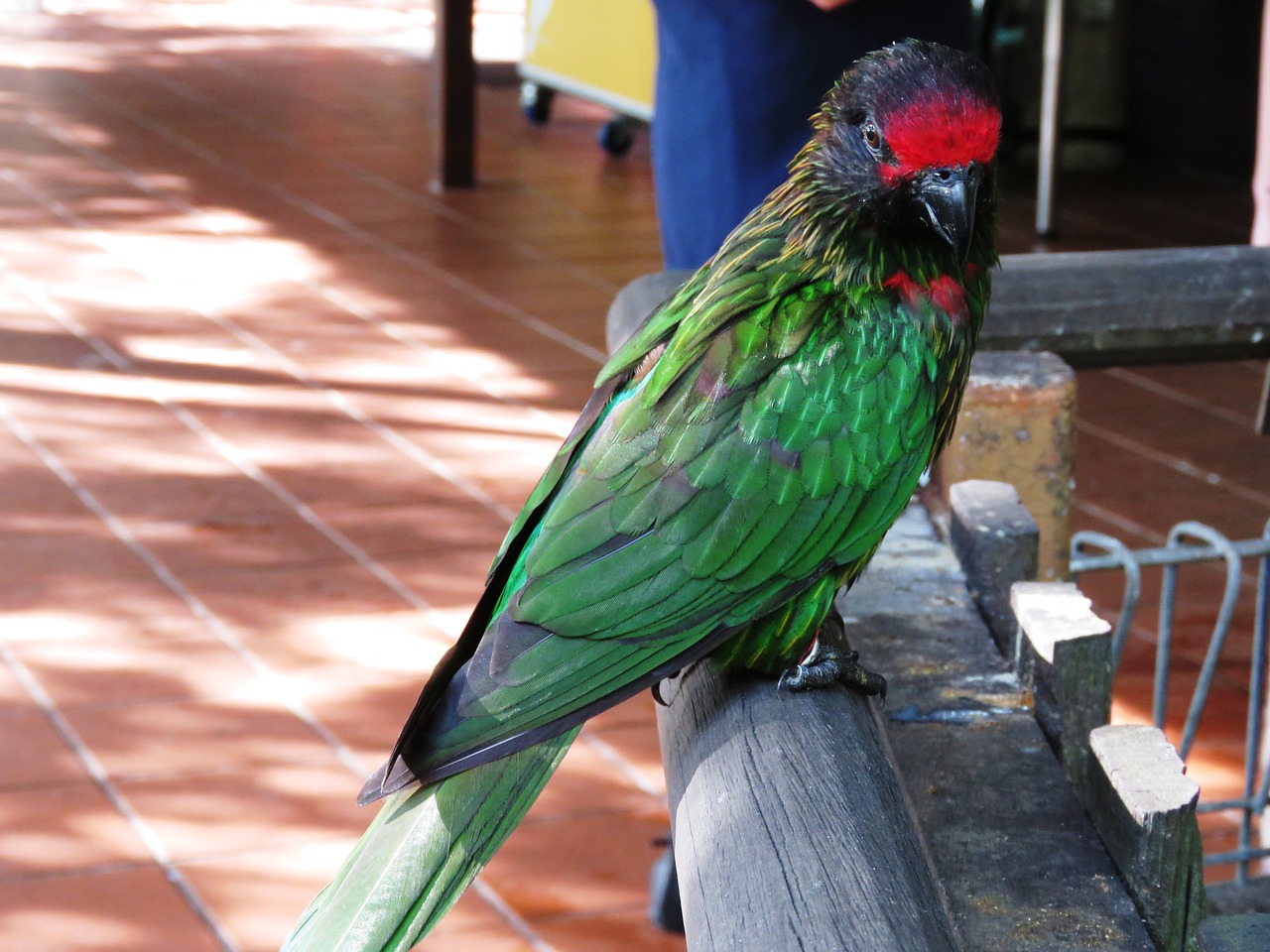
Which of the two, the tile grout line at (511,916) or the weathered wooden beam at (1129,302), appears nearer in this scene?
the weathered wooden beam at (1129,302)

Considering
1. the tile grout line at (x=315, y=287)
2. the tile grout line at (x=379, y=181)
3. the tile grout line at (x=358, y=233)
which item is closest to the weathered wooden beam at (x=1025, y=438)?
the tile grout line at (x=315, y=287)

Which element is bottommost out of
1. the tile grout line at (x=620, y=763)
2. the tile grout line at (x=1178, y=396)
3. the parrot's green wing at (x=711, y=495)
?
the tile grout line at (x=620, y=763)

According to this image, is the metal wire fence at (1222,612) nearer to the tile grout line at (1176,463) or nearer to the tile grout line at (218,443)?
the tile grout line at (218,443)

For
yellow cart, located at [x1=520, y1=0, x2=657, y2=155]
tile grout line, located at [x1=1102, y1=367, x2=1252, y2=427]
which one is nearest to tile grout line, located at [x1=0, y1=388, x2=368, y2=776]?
tile grout line, located at [x1=1102, y1=367, x2=1252, y2=427]

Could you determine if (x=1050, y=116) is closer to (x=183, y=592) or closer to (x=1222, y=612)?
(x=183, y=592)

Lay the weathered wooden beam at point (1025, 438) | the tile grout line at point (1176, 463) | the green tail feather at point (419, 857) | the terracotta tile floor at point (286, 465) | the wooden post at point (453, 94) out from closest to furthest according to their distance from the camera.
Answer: the green tail feather at point (419, 857) → the weathered wooden beam at point (1025, 438) → the terracotta tile floor at point (286, 465) → the tile grout line at point (1176, 463) → the wooden post at point (453, 94)

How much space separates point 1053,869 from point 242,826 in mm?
1456

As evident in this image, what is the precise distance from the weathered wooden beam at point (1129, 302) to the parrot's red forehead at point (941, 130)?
593mm

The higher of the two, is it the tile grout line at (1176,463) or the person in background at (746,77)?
the person in background at (746,77)

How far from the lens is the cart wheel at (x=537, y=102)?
7.07 m

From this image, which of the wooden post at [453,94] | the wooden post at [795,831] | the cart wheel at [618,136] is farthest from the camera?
the cart wheel at [618,136]

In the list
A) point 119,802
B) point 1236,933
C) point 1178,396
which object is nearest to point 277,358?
point 119,802

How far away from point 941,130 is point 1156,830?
55 centimetres

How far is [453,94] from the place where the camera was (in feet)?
18.7
